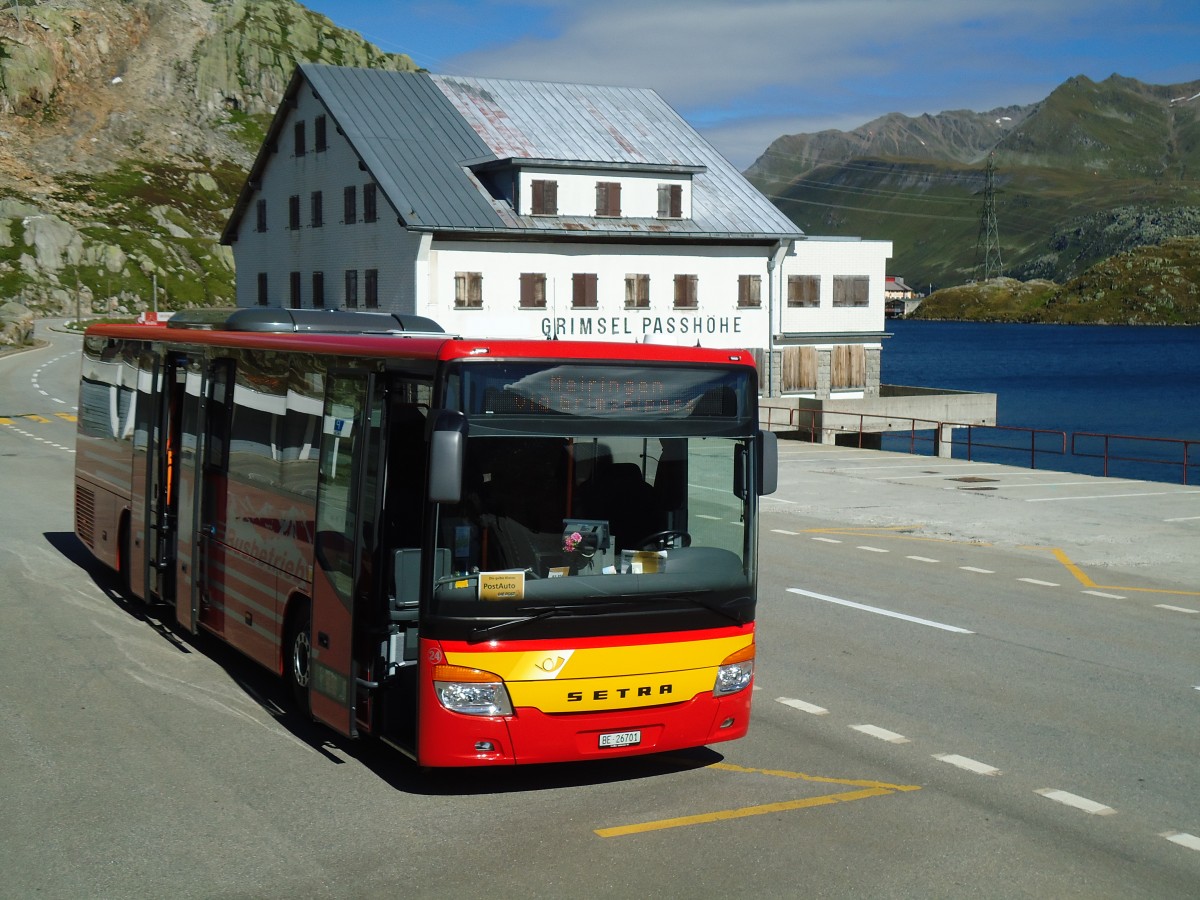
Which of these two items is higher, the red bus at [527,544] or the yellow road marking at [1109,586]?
the red bus at [527,544]

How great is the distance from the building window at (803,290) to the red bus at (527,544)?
49757 millimetres

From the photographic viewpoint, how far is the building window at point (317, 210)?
56.5 metres

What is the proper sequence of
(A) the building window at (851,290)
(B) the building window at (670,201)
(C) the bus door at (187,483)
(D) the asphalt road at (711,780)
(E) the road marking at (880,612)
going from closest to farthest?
(D) the asphalt road at (711,780) → (C) the bus door at (187,483) → (E) the road marking at (880,612) → (B) the building window at (670,201) → (A) the building window at (851,290)

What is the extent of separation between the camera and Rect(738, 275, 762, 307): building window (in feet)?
186

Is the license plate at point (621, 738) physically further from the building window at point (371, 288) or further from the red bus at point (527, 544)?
the building window at point (371, 288)

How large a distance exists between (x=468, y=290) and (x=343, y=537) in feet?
141

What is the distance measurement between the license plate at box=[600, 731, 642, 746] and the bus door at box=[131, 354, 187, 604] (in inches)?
242

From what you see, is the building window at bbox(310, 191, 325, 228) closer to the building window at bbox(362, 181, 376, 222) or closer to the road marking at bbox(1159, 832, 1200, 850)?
the building window at bbox(362, 181, 376, 222)

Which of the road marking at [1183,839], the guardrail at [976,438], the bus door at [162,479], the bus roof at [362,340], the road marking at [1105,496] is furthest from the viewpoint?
the guardrail at [976,438]

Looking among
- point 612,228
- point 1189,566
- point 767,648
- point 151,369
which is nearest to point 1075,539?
point 1189,566

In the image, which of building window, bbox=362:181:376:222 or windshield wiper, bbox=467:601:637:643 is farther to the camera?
building window, bbox=362:181:376:222

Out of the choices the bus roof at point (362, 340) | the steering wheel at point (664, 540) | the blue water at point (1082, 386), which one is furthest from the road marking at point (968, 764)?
the blue water at point (1082, 386)

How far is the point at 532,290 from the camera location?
52.4 m

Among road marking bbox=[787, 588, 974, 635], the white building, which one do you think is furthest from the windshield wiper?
the white building
